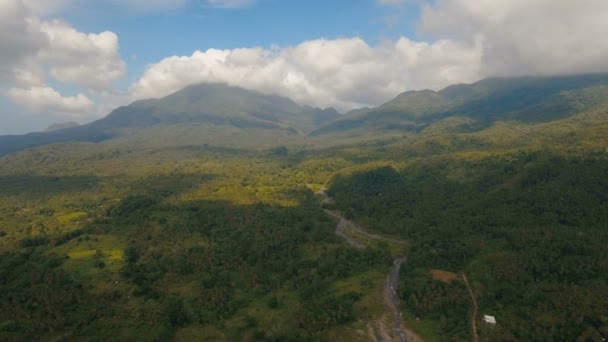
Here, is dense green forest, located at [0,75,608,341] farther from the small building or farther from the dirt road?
the small building

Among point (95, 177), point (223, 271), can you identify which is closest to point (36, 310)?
point (223, 271)

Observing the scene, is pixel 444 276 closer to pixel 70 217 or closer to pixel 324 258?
pixel 324 258

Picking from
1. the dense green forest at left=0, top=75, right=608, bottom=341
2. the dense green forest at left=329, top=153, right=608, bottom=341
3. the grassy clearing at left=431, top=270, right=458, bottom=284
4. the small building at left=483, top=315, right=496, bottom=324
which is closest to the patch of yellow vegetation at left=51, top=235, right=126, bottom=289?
the dense green forest at left=0, top=75, right=608, bottom=341

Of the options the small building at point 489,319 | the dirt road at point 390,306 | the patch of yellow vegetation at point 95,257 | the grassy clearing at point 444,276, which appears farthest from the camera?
the patch of yellow vegetation at point 95,257

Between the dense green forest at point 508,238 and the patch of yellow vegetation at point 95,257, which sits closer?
the dense green forest at point 508,238


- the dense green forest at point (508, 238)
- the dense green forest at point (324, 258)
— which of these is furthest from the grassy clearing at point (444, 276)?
the dense green forest at point (508, 238)

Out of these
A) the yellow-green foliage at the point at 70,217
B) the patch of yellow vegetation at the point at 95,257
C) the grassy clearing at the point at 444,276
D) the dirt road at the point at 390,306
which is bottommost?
the dirt road at the point at 390,306

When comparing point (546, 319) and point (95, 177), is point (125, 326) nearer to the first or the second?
point (546, 319)

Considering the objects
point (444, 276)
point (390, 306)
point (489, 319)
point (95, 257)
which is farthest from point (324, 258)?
point (95, 257)

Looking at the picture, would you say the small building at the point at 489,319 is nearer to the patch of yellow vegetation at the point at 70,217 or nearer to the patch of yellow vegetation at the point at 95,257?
the patch of yellow vegetation at the point at 95,257

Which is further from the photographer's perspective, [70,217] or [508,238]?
[70,217]

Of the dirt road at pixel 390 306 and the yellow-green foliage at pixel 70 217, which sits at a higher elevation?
the yellow-green foliage at pixel 70 217
